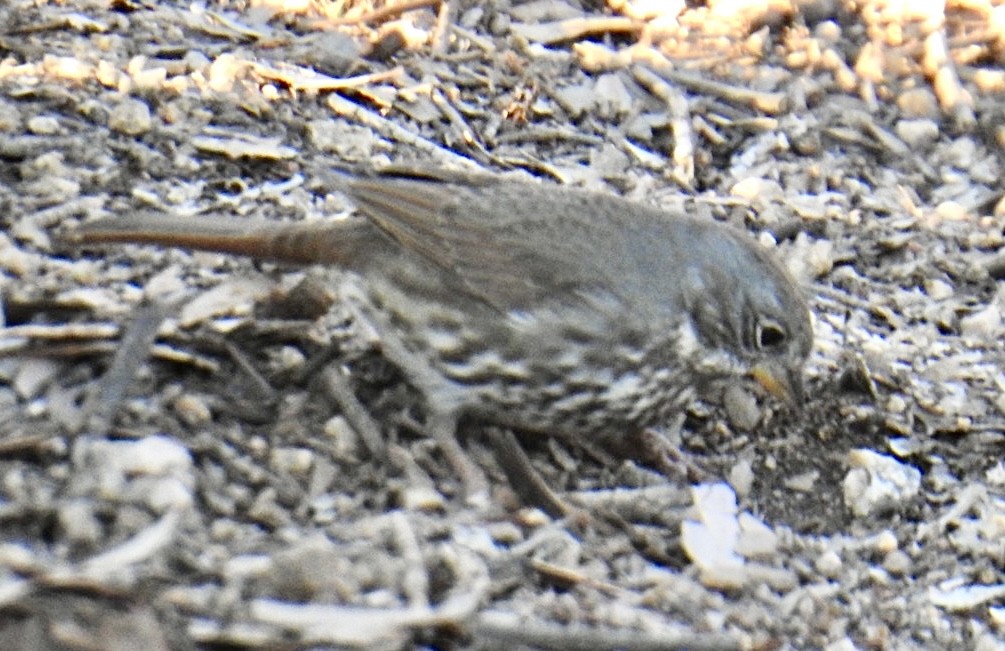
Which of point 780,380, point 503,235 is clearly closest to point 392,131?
point 503,235

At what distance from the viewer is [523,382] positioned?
381 cm

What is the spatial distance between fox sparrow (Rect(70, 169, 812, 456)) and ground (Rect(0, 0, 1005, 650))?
0.41 ft

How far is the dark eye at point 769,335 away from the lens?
154 inches

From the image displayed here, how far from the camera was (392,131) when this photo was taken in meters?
Answer: 4.89

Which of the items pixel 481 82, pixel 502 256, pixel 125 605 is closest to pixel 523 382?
pixel 502 256

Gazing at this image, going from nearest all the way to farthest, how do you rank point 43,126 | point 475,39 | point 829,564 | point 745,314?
point 829,564, point 745,314, point 43,126, point 475,39

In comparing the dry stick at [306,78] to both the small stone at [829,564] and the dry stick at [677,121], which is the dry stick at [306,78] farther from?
the small stone at [829,564]

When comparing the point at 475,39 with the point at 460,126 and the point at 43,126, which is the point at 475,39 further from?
the point at 43,126

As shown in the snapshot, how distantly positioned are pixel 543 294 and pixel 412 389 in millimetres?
422

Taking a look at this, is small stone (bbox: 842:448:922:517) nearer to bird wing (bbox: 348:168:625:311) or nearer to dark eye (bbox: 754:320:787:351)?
dark eye (bbox: 754:320:787:351)

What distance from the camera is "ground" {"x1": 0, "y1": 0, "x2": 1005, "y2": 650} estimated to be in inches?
120

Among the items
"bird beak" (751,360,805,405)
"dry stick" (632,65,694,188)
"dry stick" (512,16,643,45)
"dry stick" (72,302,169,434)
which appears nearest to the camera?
"dry stick" (72,302,169,434)

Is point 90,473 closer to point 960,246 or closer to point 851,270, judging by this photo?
point 851,270

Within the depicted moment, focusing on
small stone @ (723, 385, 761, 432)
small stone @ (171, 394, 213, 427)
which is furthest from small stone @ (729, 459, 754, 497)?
small stone @ (171, 394, 213, 427)
